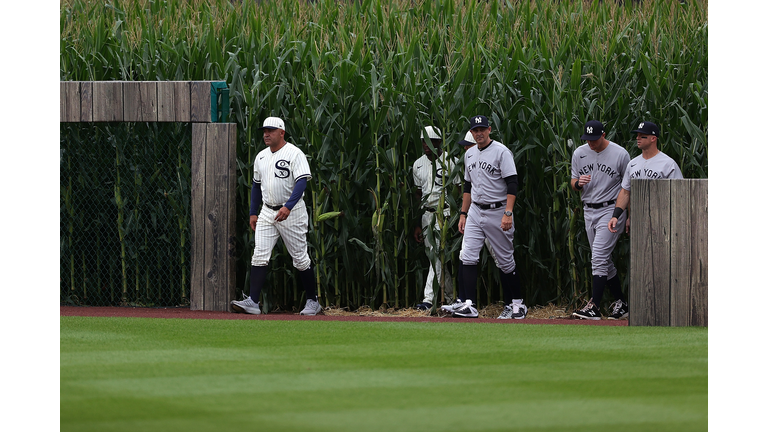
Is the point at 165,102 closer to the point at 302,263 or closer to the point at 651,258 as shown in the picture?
the point at 302,263

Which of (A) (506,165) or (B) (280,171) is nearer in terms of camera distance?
(A) (506,165)

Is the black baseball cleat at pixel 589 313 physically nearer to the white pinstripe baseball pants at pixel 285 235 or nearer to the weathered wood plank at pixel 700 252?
the weathered wood plank at pixel 700 252

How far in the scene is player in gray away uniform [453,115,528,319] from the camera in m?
9.45

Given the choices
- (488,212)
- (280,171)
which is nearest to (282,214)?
(280,171)

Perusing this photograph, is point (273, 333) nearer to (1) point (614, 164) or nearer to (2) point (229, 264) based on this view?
(2) point (229, 264)

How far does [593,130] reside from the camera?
9.36m

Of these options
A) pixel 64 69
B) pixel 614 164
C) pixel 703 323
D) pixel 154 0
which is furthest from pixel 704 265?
pixel 154 0

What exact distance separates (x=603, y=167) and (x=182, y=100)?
4.50 metres

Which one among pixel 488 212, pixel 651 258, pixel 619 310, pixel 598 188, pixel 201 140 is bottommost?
pixel 619 310

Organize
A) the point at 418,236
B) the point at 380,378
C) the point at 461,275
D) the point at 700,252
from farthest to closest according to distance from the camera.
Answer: the point at 418,236 → the point at 461,275 → the point at 700,252 → the point at 380,378

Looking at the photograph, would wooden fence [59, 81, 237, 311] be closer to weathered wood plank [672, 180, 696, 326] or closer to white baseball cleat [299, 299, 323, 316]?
white baseball cleat [299, 299, 323, 316]

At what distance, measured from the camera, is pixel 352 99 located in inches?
396

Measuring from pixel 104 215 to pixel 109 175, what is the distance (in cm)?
47

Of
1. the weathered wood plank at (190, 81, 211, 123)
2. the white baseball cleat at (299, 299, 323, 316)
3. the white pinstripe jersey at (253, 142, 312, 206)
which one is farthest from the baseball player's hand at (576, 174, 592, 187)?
the weathered wood plank at (190, 81, 211, 123)
